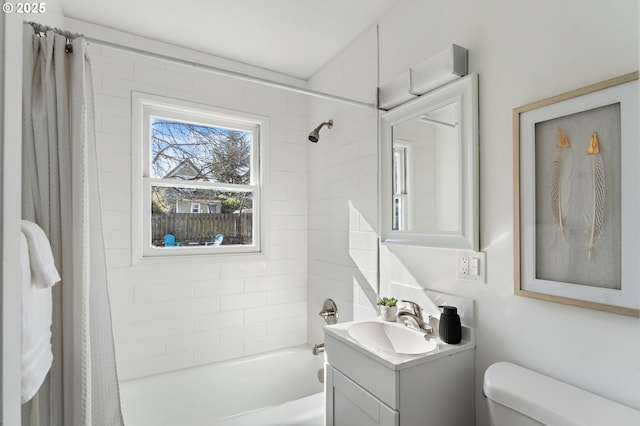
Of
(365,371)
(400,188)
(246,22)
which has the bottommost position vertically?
(365,371)

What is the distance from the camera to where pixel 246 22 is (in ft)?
Result: 6.95

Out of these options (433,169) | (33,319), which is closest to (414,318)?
(433,169)

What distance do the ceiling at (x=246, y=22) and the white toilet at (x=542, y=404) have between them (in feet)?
6.63

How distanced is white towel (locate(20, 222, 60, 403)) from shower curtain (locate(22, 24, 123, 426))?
0.82ft

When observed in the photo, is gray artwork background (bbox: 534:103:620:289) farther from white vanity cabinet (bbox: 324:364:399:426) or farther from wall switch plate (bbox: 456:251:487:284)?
white vanity cabinet (bbox: 324:364:399:426)

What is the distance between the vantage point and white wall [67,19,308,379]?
221cm

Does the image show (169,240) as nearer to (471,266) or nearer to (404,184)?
(404,184)

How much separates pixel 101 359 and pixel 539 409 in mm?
1653

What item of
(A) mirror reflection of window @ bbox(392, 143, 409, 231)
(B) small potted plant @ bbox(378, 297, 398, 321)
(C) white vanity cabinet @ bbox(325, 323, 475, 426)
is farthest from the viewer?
(A) mirror reflection of window @ bbox(392, 143, 409, 231)

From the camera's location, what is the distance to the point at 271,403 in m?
2.42

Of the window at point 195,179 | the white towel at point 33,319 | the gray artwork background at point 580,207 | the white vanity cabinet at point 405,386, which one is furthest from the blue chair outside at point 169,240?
the gray artwork background at point 580,207

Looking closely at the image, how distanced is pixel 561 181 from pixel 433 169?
601 mm

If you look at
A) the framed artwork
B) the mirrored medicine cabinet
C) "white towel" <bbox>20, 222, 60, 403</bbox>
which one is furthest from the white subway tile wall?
the framed artwork

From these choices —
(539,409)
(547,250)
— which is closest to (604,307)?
(547,250)
